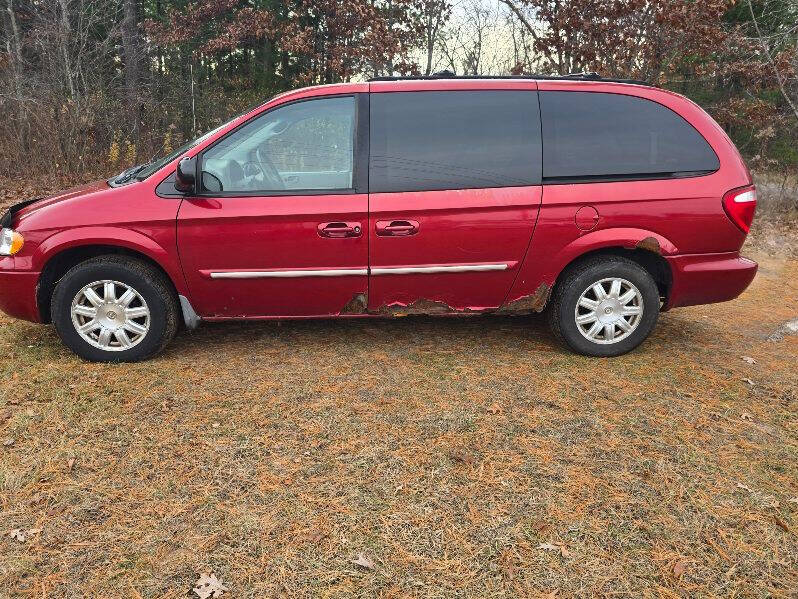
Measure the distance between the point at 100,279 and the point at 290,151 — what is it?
151cm

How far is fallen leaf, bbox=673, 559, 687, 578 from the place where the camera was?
2234 millimetres

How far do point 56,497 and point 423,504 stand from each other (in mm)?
1645

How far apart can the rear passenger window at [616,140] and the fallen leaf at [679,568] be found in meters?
2.45

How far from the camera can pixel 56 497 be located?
2.63 meters

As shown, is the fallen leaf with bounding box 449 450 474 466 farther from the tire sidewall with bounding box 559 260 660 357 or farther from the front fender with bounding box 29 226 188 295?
the front fender with bounding box 29 226 188 295

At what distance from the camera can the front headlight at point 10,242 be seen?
3850mm

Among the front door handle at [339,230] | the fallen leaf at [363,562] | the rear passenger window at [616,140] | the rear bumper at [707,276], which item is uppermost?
the rear passenger window at [616,140]

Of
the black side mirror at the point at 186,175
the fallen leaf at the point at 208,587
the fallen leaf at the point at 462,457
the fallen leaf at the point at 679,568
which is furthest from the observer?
the black side mirror at the point at 186,175

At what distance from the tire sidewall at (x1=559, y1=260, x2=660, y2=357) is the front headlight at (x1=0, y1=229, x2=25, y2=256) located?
144 inches

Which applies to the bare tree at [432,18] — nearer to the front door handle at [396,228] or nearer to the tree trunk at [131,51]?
the tree trunk at [131,51]

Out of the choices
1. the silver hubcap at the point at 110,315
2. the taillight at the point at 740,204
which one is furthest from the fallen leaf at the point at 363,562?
the taillight at the point at 740,204

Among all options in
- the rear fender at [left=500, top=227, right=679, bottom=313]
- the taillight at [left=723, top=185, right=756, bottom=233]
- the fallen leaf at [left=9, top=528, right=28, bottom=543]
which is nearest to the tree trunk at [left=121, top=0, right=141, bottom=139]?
the rear fender at [left=500, top=227, right=679, bottom=313]

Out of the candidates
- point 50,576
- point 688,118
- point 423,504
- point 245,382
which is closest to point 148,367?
point 245,382

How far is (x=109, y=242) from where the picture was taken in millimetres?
3807
